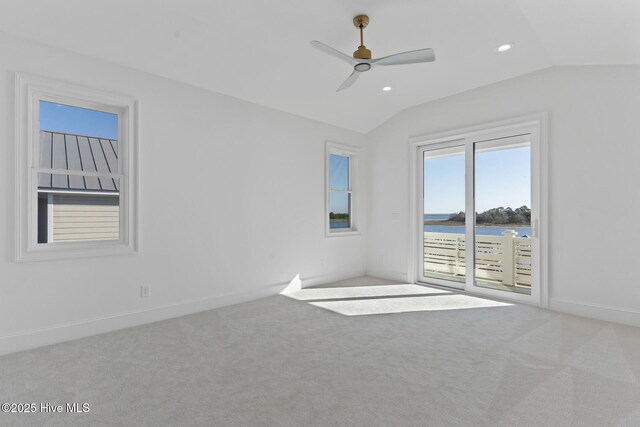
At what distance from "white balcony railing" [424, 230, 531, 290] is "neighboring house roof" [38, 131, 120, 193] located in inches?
174

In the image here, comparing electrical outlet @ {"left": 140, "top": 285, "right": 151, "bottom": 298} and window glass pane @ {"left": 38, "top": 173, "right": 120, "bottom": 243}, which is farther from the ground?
window glass pane @ {"left": 38, "top": 173, "right": 120, "bottom": 243}

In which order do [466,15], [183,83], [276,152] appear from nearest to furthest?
[466,15] → [183,83] → [276,152]

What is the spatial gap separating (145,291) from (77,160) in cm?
147

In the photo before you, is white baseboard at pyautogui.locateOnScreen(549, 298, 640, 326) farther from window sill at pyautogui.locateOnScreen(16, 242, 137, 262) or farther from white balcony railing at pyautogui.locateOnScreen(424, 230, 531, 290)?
window sill at pyautogui.locateOnScreen(16, 242, 137, 262)

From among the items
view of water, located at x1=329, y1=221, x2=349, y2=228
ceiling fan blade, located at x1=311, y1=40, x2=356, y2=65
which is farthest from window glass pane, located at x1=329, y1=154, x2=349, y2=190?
ceiling fan blade, located at x1=311, y1=40, x2=356, y2=65

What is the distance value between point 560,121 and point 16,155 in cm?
552

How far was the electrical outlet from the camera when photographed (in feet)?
10.9

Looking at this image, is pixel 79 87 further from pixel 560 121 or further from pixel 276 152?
pixel 560 121

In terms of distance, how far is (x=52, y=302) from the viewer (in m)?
2.82

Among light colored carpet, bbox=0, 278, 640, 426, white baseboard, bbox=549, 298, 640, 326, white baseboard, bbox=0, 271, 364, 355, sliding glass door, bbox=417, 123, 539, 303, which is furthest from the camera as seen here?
sliding glass door, bbox=417, 123, 539, 303

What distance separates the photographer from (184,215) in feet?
11.9

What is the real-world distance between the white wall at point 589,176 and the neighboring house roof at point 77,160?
459 centimetres

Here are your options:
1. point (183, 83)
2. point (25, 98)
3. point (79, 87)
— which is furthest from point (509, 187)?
point (25, 98)

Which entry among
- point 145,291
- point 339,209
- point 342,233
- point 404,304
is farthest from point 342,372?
point 339,209
